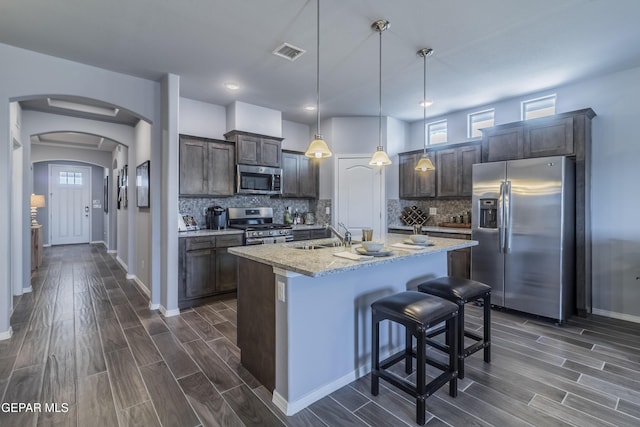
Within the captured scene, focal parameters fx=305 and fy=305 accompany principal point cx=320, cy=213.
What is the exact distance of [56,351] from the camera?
2.74 m

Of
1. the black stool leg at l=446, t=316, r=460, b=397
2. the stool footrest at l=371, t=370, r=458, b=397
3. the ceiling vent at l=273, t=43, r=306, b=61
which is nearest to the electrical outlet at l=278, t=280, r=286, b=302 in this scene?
the stool footrest at l=371, t=370, r=458, b=397

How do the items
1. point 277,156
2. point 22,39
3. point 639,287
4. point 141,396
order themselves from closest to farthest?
1. point 141,396
2. point 22,39
3. point 639,287
4. point 277,156

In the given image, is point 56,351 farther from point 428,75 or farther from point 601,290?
point 601,290

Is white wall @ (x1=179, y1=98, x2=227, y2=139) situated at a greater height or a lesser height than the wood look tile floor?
greater

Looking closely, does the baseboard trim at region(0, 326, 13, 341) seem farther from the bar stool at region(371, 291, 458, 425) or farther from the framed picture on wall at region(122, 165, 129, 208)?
the bar stool at region(371, 291, 458, 425)

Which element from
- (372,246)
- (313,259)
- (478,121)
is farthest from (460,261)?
(313,259)

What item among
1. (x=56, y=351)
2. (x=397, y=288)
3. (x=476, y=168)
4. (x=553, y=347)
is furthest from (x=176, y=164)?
(x=553, y=347)

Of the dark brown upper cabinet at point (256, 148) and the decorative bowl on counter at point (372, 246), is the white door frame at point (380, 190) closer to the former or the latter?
the dark brown upper cabinet at point (256, 148)

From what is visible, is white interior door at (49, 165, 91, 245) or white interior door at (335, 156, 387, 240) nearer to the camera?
white interior door at (335, 156, 387, 240)

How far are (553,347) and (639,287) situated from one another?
65.5 inches

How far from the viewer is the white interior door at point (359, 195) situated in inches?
212

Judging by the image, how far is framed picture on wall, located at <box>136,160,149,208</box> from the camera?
4.20m

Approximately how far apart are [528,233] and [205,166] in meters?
4.29

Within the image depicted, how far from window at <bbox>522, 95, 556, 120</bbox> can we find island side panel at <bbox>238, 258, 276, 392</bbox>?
14.5ft
